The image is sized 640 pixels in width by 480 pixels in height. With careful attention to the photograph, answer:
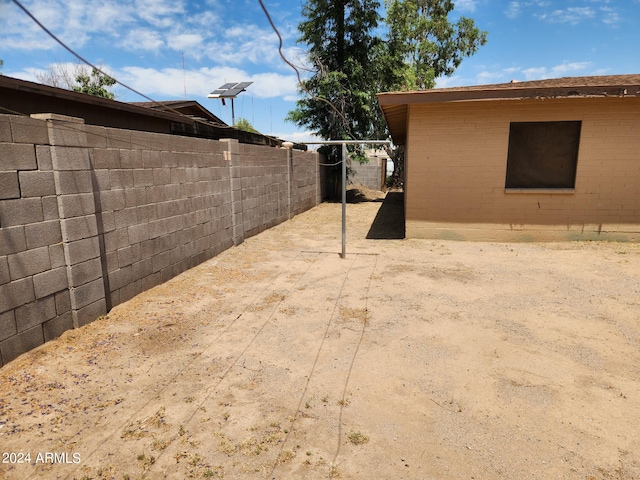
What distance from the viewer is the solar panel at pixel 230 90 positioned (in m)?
12.5

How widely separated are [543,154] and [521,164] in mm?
488

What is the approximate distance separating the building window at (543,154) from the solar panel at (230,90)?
8483 millimetres

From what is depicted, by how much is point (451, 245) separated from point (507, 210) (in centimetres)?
148

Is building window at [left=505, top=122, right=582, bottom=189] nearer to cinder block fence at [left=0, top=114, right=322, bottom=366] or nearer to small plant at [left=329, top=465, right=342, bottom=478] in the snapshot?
cinder block fence at [left=0, top=114, right=322, bottom=366]

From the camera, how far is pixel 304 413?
278 centimetres

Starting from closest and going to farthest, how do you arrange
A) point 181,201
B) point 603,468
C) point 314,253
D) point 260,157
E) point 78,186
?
1. point 603,468
2. point 78,186
3. point 181,201
4. point 314,253
5. point 260,157

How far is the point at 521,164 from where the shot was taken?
852cm

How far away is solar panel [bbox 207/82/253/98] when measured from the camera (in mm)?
12453

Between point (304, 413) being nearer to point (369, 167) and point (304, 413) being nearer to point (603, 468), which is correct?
point (603, 468)

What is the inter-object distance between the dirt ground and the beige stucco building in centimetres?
300

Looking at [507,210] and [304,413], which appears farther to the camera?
[507,210]

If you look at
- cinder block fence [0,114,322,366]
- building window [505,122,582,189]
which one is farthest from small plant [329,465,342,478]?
building window [505,122,582,189]

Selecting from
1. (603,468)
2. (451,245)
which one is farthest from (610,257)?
(603,468)

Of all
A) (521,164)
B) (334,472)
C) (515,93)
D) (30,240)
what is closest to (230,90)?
(515,93)
